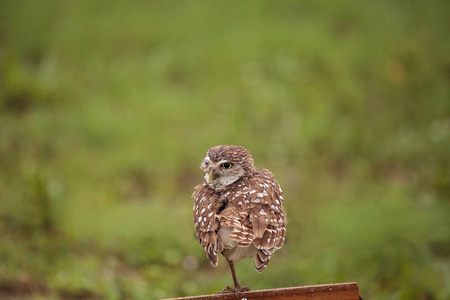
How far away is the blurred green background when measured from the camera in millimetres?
6793

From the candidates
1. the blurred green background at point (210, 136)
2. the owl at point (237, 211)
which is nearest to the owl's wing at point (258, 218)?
the owl at point (237, 211)

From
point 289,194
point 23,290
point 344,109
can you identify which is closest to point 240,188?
point 23,290

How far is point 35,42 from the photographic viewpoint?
31.3 ft

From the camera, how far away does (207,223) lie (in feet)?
11.5

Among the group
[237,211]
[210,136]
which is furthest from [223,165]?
[210,136]

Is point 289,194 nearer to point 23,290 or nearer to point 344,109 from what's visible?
point 344,109

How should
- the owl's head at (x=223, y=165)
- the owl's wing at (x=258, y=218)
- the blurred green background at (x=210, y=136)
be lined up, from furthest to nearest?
the blurred green background at (x=210, y=136) < the owl's head at (x=223, y=165) < the owl's wing at (x=258, y=218)

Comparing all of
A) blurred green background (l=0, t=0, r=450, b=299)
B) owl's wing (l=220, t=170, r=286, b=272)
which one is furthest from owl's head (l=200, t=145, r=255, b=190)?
blurred green background (l=0, t=0, r=450, b=299)

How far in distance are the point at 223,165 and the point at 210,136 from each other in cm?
480

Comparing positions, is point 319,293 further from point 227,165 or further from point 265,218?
point 227,165

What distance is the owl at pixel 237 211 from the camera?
3357 mm

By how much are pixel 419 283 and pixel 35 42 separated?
7003 mm

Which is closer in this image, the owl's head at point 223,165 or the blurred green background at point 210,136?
the owl's head at point 223,165

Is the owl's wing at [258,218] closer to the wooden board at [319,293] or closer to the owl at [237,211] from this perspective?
the owl at [237,211]
